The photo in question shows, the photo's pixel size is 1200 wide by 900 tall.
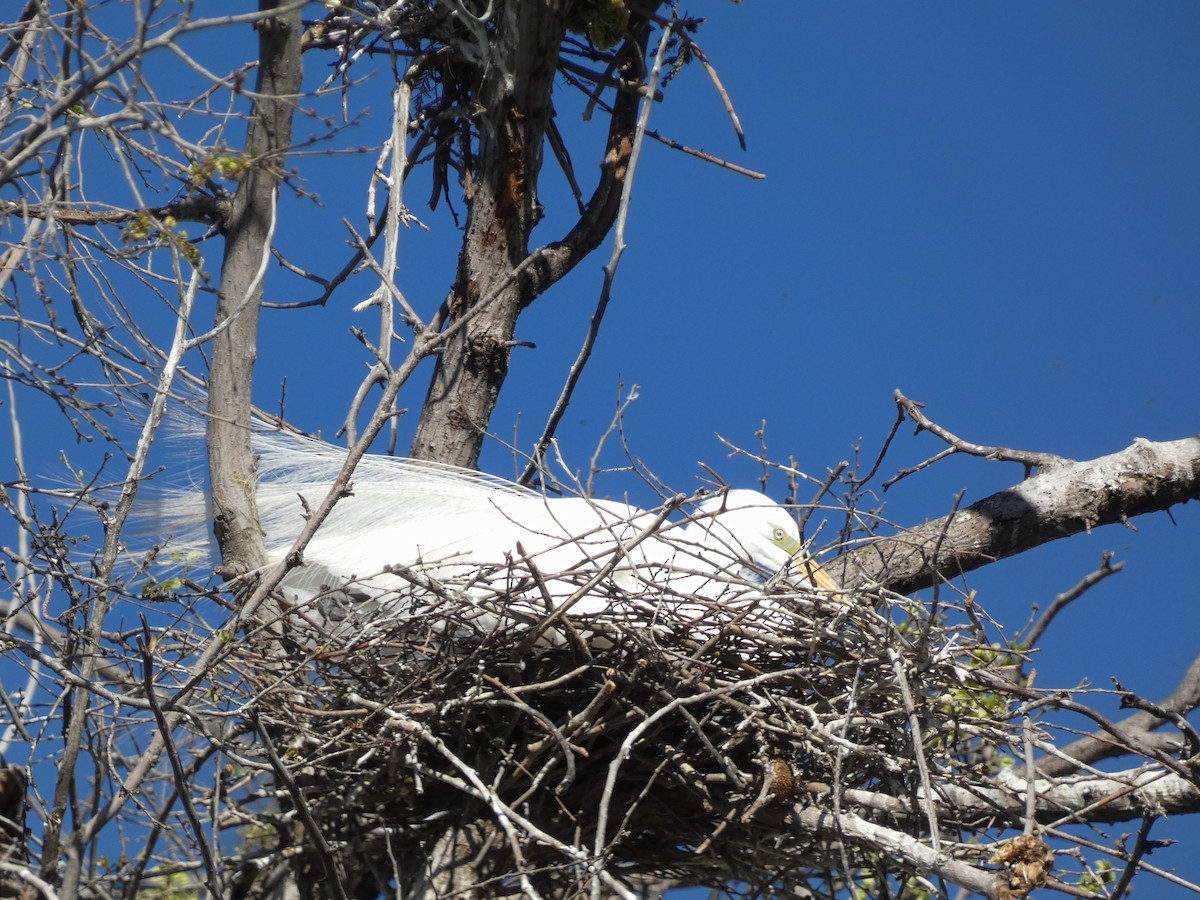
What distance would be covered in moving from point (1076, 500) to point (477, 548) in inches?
72.5

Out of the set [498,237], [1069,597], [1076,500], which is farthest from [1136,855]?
[498,237]

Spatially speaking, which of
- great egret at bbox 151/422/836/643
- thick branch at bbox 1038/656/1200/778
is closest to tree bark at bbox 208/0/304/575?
great egret at bbox 151/422/836/643

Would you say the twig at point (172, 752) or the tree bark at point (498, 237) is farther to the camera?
the tree bark at point (498, 237)

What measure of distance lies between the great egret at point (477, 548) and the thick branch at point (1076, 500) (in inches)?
21.3

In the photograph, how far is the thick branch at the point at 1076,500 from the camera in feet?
12.5

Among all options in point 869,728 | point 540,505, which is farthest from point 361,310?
point 869,728

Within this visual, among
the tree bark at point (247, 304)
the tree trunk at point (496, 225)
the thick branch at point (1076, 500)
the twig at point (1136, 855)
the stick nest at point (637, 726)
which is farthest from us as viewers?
the tree trunk at point (496, 225)

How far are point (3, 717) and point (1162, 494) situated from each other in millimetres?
3286

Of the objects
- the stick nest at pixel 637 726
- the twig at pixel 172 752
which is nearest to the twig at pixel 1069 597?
the stick nest at pixel 637 726

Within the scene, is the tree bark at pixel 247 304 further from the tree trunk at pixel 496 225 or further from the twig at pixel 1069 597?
the twig at pixel 1069 597

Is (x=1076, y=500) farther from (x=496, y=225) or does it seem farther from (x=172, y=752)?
(x=172, y=752)

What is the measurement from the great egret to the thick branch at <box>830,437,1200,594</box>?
1.78ft

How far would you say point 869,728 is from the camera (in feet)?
9.50

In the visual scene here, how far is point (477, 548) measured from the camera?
3.27m
